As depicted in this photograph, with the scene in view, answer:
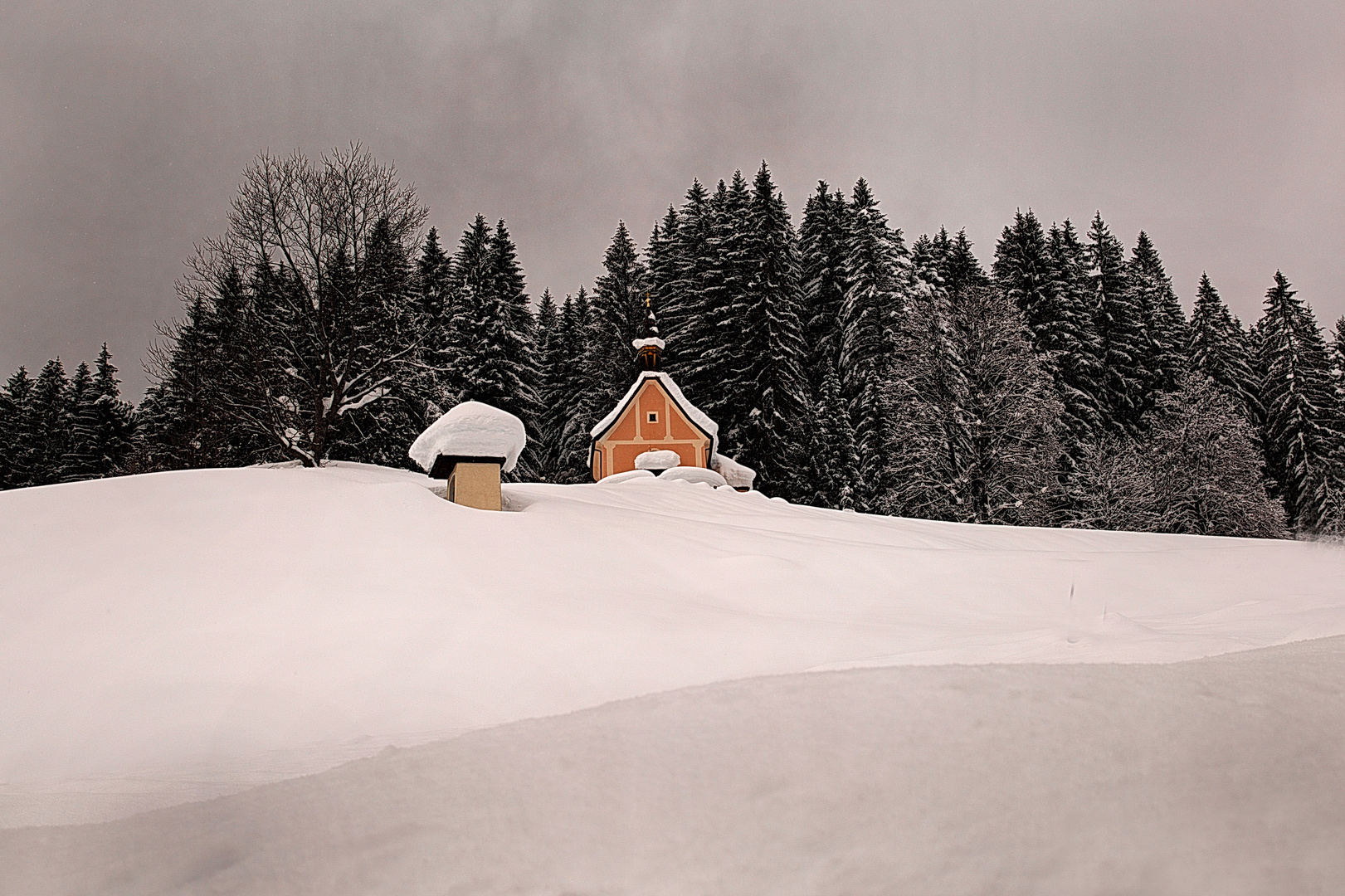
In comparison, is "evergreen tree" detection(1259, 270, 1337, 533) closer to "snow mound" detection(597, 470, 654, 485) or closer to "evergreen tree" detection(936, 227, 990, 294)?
"evergreen tree" detection(936, 227, 990, 294)

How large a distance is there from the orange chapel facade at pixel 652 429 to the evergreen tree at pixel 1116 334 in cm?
1692

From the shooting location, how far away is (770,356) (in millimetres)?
29375

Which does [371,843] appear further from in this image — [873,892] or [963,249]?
[963,249]

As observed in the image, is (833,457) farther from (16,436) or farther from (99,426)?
(16,436)

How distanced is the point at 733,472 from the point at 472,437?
17.8 metres

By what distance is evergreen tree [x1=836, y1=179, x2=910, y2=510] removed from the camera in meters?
29.3

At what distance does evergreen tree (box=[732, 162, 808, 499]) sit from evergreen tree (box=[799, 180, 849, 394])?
170 cm

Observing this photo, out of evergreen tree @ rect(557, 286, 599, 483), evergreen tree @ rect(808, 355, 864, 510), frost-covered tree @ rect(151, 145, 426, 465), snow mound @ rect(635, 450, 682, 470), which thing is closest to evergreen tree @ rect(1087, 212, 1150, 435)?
evergreen tree @ rect(808, 355, 864, 510)

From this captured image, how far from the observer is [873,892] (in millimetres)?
1552

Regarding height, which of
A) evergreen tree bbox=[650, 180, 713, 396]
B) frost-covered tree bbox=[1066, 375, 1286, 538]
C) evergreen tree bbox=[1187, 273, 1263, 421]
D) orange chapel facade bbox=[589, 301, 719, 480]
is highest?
evergreen tree bbox=[650, 180, 713, 396]

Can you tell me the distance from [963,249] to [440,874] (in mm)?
37418

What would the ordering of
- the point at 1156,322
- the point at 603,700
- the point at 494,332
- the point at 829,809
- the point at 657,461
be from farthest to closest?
1. the point at 1156,322
2. the point at 494,332
3. the point at 657,461
4. the point at 603,700
5. the point at 829,809

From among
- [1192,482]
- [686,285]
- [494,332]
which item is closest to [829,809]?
[1192,482]

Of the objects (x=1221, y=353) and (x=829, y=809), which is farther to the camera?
(x=1221, y=353)
